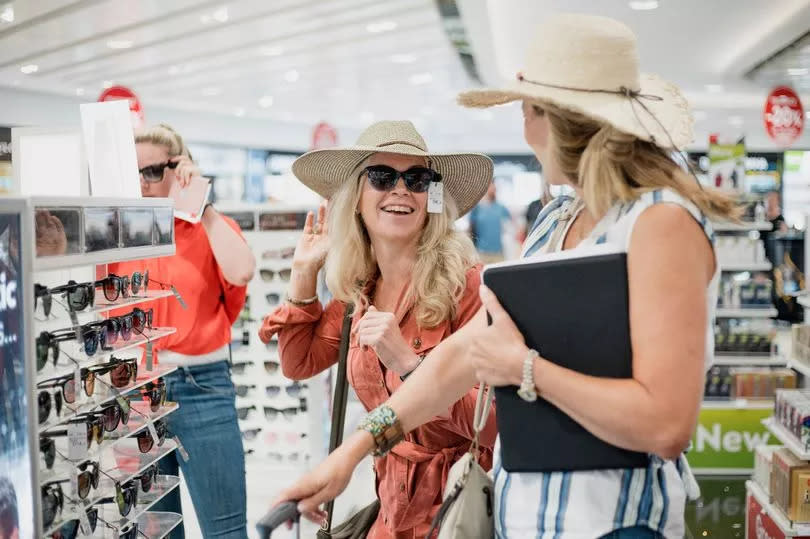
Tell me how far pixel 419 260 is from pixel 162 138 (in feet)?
4.40

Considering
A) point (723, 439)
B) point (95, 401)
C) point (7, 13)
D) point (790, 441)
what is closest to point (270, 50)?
point (7, 13)

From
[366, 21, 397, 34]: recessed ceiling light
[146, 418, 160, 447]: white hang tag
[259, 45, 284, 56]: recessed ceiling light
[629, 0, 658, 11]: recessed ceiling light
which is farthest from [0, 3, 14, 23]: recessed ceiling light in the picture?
[146, 418, 160, 447]: white hang tag

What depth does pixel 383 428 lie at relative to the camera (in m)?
1.67

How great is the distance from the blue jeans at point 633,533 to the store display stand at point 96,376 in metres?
0.98

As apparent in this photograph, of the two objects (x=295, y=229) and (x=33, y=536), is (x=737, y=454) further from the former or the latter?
(x=33, y=536)

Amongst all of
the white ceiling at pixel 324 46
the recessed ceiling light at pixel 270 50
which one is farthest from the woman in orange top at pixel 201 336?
the recessed ceiling light at pixel 270 50

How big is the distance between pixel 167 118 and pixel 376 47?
7.76m

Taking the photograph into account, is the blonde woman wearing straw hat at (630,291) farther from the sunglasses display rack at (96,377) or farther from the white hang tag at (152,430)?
the white hang tag at (152,430)

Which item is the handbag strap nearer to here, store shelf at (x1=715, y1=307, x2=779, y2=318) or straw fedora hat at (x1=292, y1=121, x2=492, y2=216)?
straw fedora hat at (x1=292, y1=121, x2=492, y2=216)

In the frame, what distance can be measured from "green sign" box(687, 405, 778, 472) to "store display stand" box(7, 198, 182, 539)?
5262 mm

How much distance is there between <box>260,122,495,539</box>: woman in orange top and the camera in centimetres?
208

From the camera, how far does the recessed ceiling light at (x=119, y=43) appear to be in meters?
10.7

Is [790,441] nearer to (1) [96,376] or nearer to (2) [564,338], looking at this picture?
(2) [564,338]

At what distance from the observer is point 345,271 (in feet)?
7.78
